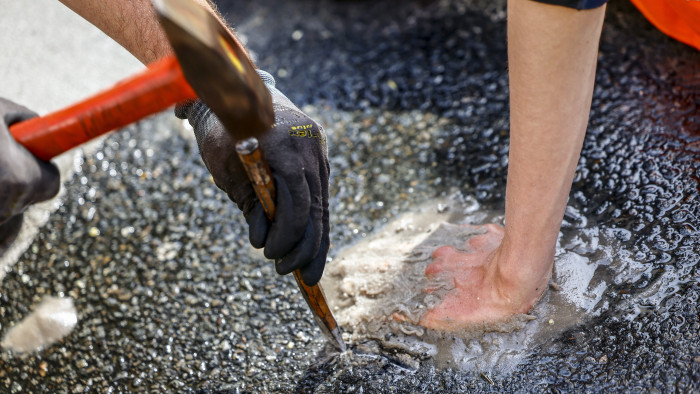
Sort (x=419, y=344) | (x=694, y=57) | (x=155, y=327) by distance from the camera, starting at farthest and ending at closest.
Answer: (x=694, y=57) < (x=155, y=327) < (x=419, y=344)

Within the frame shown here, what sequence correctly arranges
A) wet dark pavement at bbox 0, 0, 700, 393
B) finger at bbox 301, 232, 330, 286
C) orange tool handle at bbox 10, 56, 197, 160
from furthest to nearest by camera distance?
wet dark pavement at bbox 0, 0, 700, 393, finger at bbox 301, 232, 330, 286, orange tool handle at bbox 10, 56, 197, 160

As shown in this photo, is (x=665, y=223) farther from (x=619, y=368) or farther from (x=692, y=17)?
(x=692, y=17)

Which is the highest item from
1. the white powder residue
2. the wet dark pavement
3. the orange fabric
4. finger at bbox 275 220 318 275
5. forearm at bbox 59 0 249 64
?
forearm at bbox 59 0 249 64

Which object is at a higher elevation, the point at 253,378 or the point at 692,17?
→ the point at 692,17

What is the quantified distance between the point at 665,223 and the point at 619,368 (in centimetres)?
60

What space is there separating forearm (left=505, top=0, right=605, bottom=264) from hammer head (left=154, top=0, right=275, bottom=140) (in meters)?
0.68

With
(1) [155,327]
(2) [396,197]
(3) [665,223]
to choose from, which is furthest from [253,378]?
(3) [665,223]

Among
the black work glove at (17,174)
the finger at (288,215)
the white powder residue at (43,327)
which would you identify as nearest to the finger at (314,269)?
the finger at (288,215)

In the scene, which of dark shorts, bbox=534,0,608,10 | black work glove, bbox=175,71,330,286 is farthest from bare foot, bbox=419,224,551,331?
dark shorts, bbox=534,0,608,10

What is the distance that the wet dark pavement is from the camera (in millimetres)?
1742

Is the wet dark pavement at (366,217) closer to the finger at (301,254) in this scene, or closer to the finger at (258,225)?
the finger at (301,254)

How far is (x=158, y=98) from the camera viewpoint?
1.28m

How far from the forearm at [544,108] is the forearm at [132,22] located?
103 cm

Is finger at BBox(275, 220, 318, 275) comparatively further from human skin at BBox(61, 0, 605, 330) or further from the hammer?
human skin at BBox(61, 0, 605, 330)
